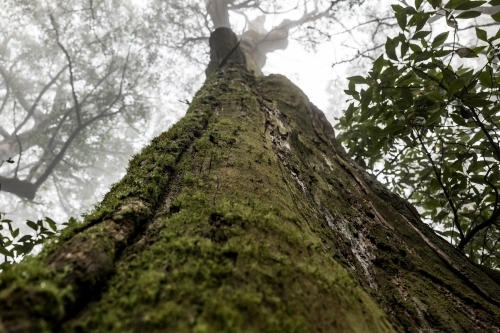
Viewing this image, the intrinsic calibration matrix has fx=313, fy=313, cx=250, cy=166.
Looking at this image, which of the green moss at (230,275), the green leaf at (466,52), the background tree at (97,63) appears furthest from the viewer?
the background tree at (97,63)

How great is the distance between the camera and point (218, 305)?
65 cm

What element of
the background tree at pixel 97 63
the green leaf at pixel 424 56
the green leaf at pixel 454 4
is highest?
the background tree at pixel 97 63

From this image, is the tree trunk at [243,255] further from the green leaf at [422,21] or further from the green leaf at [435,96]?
the green leaf at [422,21]

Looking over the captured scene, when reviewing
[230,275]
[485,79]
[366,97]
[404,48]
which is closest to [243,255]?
[230,275]

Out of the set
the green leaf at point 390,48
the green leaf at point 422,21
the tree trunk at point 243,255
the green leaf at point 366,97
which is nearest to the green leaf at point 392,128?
the green leaf at point 366,97

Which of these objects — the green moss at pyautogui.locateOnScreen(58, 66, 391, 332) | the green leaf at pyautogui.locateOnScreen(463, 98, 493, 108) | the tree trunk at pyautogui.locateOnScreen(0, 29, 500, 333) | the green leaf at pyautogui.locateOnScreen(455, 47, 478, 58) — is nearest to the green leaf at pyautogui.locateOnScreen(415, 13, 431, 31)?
the green leaf at pyautogui.locateOnScreen(455, 47, 478, 58)

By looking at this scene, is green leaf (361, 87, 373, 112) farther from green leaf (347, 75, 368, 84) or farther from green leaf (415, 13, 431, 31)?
green leaf (415, 13, 431, 31)

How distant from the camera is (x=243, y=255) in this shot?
848mm

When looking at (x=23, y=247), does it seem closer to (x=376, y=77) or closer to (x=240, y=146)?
(x=240, y=146)

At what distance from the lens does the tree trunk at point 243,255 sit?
65 cm

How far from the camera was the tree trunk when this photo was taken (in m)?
0.65

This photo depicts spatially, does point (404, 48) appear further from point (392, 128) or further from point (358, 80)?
point (392, 128)

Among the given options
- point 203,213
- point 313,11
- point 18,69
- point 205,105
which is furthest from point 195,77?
point 203,213

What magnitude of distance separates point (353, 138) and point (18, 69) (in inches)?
826
